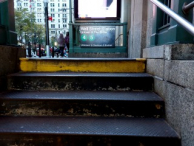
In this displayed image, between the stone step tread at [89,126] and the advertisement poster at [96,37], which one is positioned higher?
the advertisement poster at [96,37]

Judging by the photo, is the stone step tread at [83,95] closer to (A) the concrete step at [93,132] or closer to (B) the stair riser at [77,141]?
(A) the concrete step at [93,132]

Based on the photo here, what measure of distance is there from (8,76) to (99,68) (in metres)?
1.54

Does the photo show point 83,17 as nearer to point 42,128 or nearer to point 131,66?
point 131,66

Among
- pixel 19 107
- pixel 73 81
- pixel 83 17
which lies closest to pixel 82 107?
pixel 73 81

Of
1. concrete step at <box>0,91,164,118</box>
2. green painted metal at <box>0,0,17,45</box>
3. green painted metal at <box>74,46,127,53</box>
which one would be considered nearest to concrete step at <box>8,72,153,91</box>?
concrete step at <box>0,91,164,118</box>

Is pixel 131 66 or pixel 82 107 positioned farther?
pixel 131 66

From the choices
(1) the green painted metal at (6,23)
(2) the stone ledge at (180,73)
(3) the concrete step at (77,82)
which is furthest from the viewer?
(1) the green painted metal at (6,23)

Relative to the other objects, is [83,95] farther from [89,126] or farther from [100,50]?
[100,50]

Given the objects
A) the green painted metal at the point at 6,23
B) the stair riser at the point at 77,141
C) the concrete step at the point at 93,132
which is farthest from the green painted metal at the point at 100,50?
the stair riser at the point at 77,141

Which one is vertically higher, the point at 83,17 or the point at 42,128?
the point at 83,17

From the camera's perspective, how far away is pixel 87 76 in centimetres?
265

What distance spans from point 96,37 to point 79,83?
4.03 metres

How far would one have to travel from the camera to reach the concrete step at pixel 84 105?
2.19 meters

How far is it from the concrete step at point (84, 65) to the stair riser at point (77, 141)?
1441 millimetres
